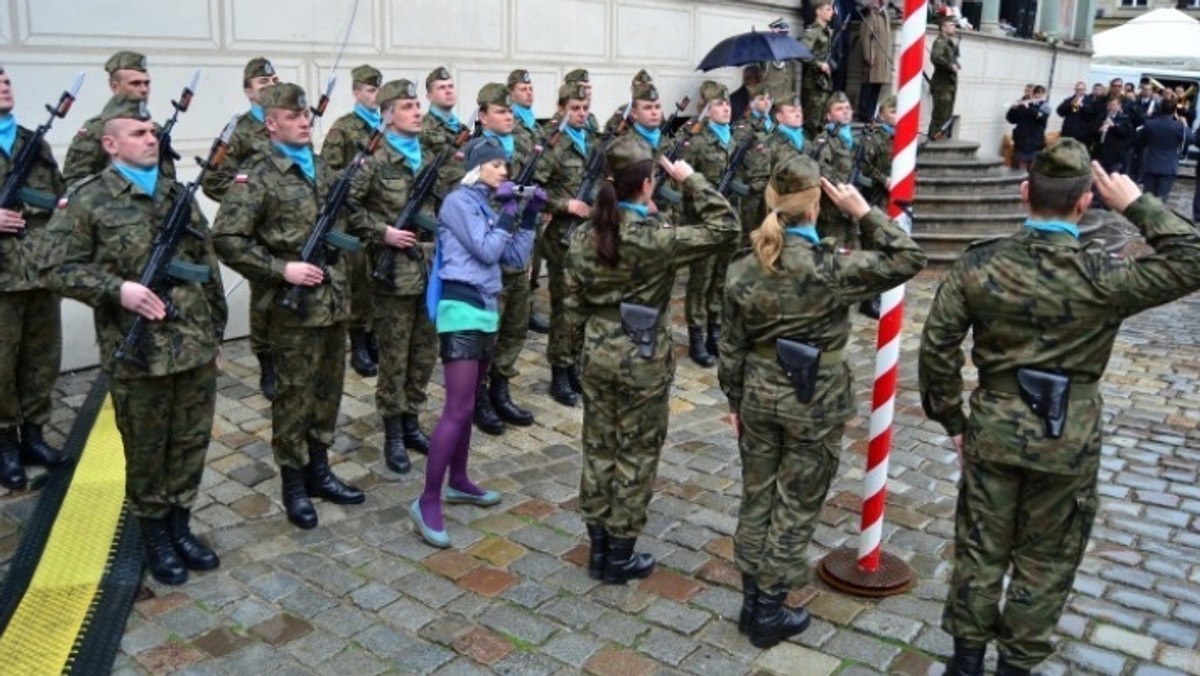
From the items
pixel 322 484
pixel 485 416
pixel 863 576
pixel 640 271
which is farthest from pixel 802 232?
pixel 485 416

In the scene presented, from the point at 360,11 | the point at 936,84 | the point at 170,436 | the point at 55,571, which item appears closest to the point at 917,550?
the point at 170,436

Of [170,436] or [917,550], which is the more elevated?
[170,436]

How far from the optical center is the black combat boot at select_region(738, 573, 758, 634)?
4.24 meters

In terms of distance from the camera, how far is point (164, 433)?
4.53 meters

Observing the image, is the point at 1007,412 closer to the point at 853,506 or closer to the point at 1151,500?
the point at 853,506

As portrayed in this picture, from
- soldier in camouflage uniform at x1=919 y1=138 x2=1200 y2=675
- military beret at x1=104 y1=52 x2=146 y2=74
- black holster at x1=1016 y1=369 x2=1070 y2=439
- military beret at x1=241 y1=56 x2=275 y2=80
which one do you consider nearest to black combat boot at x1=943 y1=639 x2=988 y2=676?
soldier in camouflage uniform at x1=919 y1=138 x2=1200 y2=675

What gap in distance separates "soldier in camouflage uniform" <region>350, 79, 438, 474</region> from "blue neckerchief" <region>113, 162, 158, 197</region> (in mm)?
1467

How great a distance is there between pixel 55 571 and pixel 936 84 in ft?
43.4

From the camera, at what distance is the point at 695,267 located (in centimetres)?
827

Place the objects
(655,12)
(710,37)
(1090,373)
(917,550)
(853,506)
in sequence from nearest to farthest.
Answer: (1090,373)
(917,550)
(853,506)
(655,12)
(710,37)

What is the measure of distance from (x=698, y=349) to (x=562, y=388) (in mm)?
1555

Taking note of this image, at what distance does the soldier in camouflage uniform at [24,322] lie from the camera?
540 cm

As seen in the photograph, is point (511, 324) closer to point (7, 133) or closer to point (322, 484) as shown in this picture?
point (322, 484)

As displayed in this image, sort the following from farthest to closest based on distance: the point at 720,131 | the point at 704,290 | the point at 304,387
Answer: the point at 720,131, the point at 704,290, the point at 304,387
